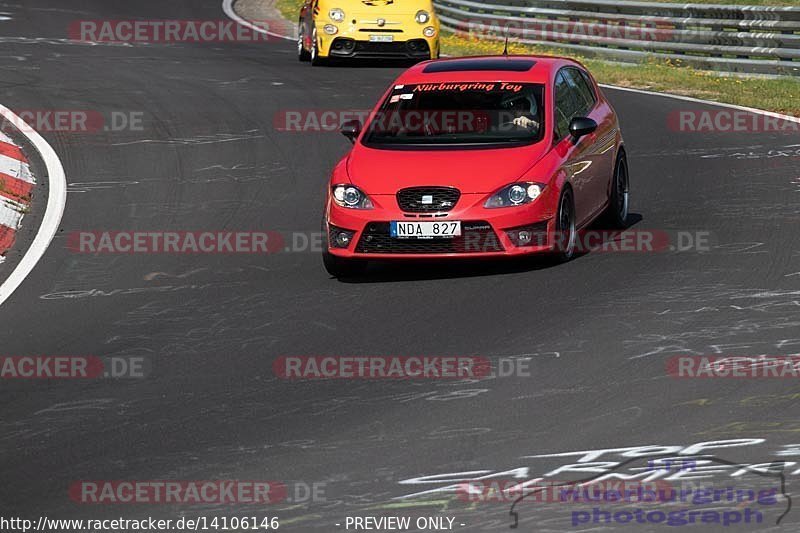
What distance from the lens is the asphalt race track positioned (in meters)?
7.62

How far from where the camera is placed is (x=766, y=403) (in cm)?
840

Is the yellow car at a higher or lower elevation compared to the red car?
lower

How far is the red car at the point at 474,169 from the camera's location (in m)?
12.0

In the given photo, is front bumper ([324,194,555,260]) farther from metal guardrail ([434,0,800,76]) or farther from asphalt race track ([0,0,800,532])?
metal guardrail ([434,0,800,76])

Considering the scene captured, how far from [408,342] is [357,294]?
1.65 meters

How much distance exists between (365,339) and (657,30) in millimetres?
17025

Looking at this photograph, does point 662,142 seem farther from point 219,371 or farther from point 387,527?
point 387,527

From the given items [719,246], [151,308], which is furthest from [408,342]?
[719,246]

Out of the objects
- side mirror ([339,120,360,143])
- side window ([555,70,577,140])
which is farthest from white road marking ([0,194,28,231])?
side window ([555,70,577,140])

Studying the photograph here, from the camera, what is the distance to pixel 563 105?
13.3m

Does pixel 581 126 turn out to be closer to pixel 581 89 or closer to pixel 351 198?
pixel 581 89

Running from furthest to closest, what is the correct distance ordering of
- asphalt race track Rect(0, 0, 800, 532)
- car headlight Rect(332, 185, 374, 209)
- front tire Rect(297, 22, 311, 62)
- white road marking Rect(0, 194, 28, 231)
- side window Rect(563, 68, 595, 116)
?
front tire Rect(297, 22, 311, 62) < white road marking Rect(0, 194, 28, 231) < side window Rect(563, 68, 595, 116) < car headlight Rect(332, 185, 374, 209) < asphalt race track Rect(0, 0, 800, 532)

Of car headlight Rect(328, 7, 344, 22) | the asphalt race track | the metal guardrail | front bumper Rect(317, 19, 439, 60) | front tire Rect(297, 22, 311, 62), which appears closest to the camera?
the asphalt race track

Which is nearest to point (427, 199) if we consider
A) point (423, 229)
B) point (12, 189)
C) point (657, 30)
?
point (423, 229)
